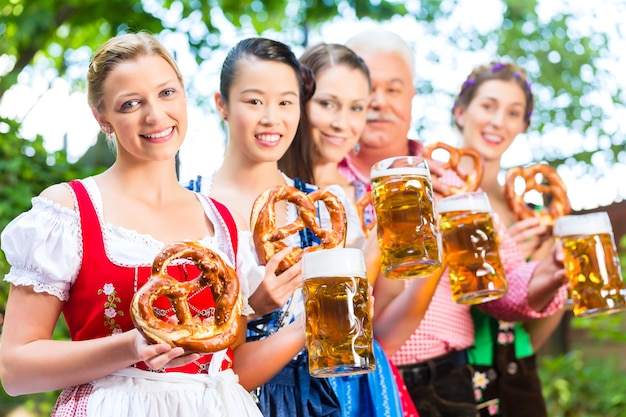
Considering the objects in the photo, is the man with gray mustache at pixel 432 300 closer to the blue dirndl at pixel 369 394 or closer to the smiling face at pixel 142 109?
the blue dirndl at pixel 369 394

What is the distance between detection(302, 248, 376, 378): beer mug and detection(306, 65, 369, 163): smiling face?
0.78 metres

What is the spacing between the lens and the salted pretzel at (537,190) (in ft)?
9.51

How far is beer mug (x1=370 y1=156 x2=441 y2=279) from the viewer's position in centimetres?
187

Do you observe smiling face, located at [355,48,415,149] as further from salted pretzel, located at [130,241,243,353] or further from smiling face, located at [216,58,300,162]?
salted pretzel, located at [130,241,243,353]

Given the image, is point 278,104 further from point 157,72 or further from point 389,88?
point 389,88

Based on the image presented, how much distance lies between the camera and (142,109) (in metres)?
1.63

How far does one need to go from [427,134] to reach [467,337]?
652 centimetres

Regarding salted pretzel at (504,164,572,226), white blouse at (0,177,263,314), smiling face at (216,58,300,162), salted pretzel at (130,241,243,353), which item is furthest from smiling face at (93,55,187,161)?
salted pretzel at (504,164,572,226)

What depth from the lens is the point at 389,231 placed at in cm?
190

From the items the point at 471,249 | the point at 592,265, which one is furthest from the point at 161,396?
the point at 592,265

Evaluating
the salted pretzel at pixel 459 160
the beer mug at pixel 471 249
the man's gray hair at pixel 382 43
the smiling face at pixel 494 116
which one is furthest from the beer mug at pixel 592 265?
the man's gray hair at pixel 382 43

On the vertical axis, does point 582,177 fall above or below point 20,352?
above

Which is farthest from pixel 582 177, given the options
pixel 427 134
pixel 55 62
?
pixel 55 62

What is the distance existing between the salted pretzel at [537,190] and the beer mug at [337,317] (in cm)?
141
